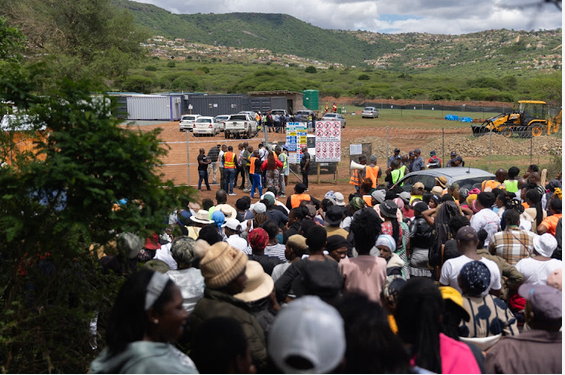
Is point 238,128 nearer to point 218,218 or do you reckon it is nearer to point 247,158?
point 247,158

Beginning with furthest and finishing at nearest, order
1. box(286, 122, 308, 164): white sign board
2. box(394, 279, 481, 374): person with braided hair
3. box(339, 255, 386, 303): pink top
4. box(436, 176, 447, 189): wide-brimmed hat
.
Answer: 1. box(286, 122, 308, 164): white sign board
2. box(436, 176, 447, 189): wide-brimmed hat
3. box(339, 255, 386, 303): pink top
4. box(394, 279, 481, 374): person with braided hair

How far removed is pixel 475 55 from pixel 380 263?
686 feet

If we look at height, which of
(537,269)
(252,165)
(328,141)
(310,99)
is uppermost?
(310,99)

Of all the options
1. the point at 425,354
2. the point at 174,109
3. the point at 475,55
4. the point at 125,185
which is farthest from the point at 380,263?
the point at 475,55

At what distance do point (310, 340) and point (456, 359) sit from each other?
1063 mm

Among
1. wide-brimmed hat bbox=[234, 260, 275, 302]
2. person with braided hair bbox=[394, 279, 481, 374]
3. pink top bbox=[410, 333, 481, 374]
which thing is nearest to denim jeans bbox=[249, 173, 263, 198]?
wide-brimmed hat bbox=[234, 260, 275, 302]

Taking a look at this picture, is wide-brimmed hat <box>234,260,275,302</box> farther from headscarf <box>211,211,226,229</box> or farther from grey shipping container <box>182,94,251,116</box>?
grey shipping container <box>182,94,251,116</box>

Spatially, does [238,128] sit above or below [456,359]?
above

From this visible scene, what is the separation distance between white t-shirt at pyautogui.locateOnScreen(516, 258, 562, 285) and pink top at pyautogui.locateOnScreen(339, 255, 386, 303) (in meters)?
1.69

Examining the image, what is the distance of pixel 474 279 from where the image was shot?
411cm

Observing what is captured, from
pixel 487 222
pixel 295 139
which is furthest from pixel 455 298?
pixel 295 139

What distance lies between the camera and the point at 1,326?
398 cm

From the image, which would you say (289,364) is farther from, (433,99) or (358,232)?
(433,99)

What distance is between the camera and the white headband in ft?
9.64
